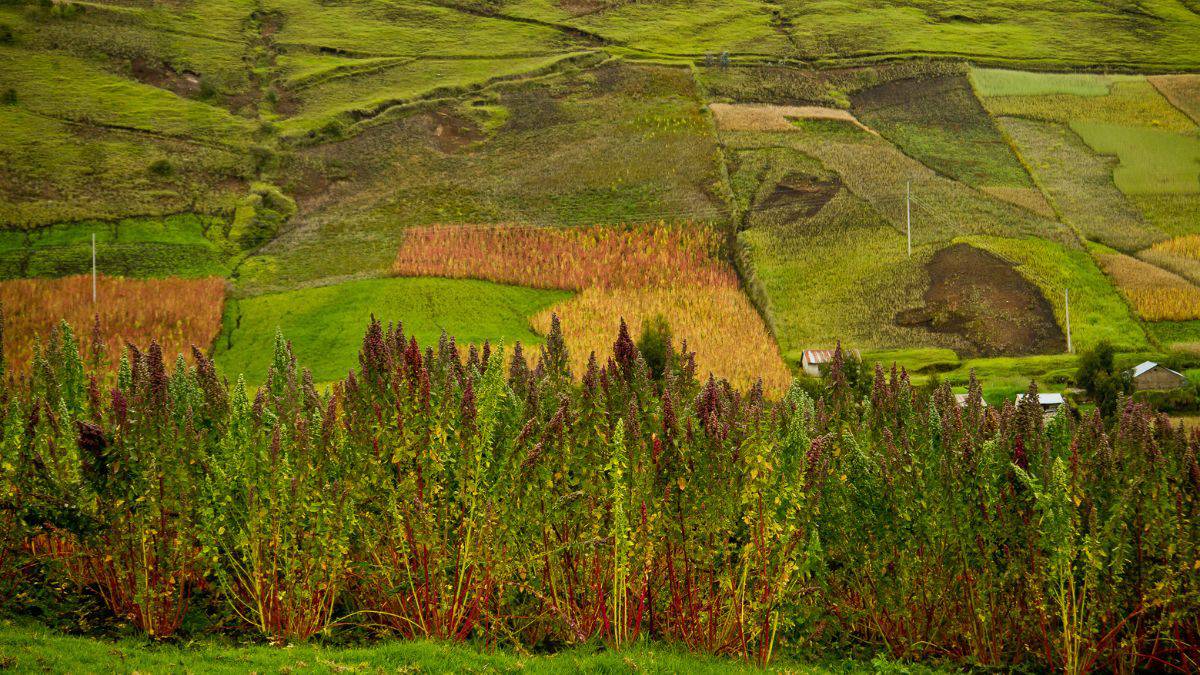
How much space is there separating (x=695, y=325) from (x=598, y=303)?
4.33m

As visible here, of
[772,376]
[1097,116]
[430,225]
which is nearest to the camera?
[772,376]

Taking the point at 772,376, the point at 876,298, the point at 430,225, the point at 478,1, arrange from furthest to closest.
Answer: the point at 478,1
the point at 430,225
the point at 876,298
the point at 772,376

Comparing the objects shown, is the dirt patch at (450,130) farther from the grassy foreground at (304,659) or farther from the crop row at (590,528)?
the grassy foreground at (304,659)

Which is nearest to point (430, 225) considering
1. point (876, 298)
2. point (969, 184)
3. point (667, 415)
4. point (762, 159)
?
point (762, 159)

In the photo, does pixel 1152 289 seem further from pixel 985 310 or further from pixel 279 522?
pixel 279 522

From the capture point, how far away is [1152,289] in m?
44.3

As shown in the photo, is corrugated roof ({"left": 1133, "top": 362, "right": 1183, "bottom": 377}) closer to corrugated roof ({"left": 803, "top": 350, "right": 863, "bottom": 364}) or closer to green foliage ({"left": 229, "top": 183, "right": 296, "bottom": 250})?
corrugated roof ({"left": 803, "top": 350, "right": 863, "bottom": 364})

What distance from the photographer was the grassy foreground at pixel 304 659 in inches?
402

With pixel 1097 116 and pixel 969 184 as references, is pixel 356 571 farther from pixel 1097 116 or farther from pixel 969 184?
pixel 1097 116

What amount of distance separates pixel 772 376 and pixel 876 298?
30.1ft

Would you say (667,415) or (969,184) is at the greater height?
(969,184)

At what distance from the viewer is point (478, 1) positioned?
83250 mm

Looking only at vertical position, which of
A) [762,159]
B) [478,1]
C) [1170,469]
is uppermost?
[478,1]

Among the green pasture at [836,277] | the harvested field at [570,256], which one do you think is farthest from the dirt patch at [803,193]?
the harvested field at [570,256]
